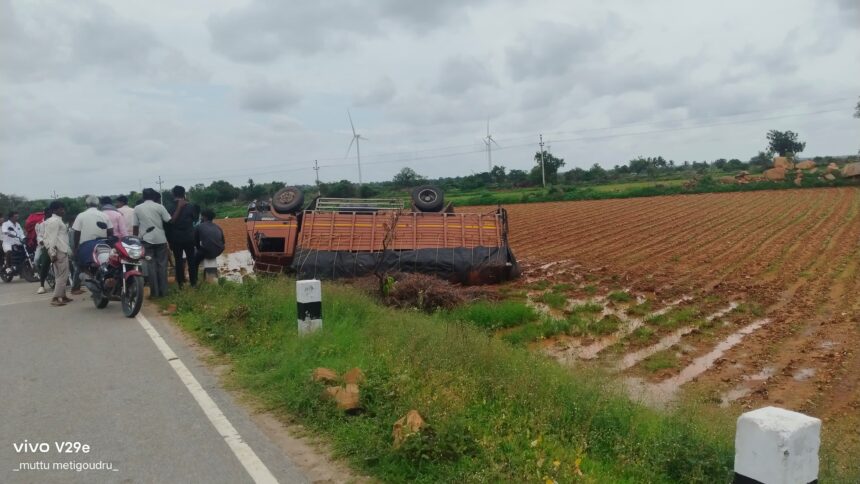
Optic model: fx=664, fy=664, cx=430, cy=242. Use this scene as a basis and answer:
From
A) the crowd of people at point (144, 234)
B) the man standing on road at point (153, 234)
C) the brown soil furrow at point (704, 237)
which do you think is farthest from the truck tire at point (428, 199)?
the man standing on road at point (153, 234)

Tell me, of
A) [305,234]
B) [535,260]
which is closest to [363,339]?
[305,234]

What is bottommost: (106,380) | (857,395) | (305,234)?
(857,395)

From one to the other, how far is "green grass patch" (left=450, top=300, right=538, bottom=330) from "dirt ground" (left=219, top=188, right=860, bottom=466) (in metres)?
0.74

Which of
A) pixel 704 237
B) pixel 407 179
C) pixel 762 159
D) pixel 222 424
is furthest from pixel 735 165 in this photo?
pixel 222 424

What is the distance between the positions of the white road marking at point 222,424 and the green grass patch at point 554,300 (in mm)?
6227

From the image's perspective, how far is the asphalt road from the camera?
4.46m

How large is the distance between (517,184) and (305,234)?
5465cm

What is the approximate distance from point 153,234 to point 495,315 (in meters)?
5.65

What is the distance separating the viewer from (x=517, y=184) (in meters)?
66.8

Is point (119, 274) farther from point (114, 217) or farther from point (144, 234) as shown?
point (114, 217)

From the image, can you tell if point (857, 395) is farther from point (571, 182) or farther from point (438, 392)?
point (571, 182)

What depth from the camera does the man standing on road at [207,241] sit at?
39.2ft

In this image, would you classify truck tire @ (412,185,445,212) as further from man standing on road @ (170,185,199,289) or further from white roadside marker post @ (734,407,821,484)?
white roadside marker post @ (734,407,821,484)

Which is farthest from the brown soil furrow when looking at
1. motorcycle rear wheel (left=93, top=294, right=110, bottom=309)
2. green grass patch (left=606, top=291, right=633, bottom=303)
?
motorcycle rear wheel (left=93, top=294, right=110, bottom=309)
